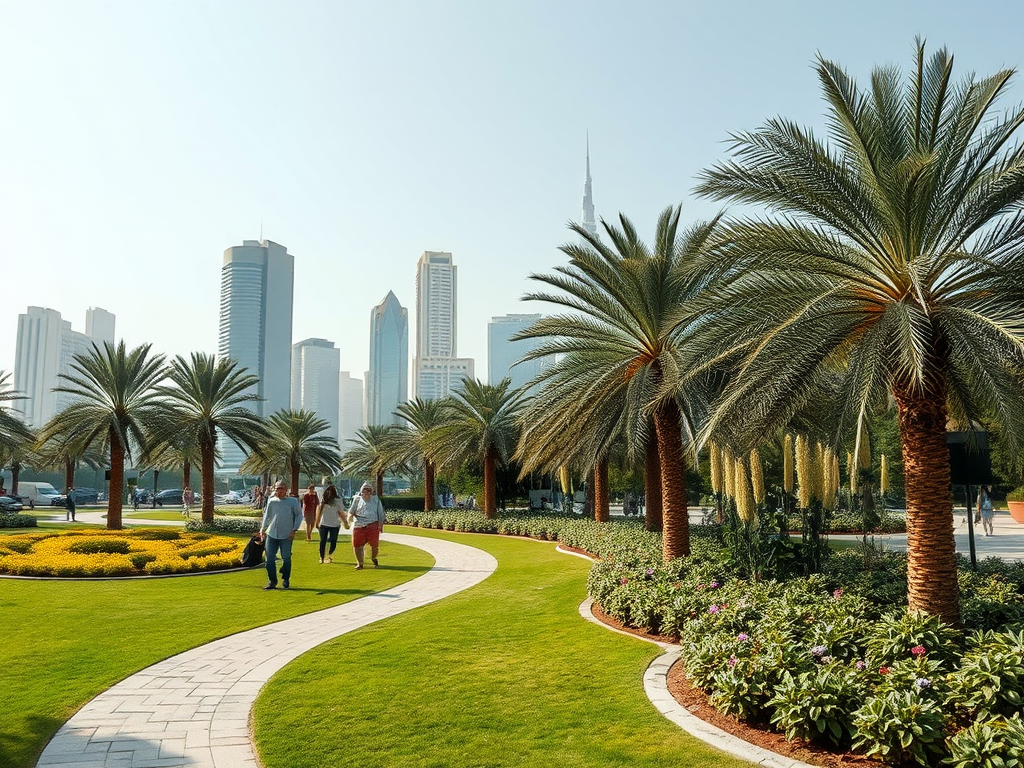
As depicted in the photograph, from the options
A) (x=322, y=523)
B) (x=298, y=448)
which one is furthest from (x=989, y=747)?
(x=298, y=448)

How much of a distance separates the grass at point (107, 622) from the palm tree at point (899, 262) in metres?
6.85

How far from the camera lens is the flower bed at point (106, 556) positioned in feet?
45.8

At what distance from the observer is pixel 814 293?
8008 mm

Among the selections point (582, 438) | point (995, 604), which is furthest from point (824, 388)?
point (582, 438)

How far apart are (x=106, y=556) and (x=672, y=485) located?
1153 cm

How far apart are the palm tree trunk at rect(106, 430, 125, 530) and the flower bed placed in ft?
18.5

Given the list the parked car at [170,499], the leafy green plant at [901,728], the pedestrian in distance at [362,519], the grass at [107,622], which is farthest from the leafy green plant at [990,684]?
the parked car at [170,499]

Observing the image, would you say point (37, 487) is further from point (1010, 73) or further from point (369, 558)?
point (1010, 73)

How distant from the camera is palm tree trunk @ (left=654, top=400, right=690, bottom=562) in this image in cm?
1265

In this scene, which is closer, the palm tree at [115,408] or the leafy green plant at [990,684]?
the leafy green plant at [990,684]

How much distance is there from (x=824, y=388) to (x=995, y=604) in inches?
137

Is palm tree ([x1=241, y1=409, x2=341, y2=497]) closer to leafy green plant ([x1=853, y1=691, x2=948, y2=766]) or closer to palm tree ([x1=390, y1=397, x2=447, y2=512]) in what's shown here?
palm tree ([x1=390, y1=397, x2=447, y2=512])

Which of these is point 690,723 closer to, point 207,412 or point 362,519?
point 362,519

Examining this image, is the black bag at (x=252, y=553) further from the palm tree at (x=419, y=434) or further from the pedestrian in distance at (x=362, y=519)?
the palm tree at (x=419, y=434)
